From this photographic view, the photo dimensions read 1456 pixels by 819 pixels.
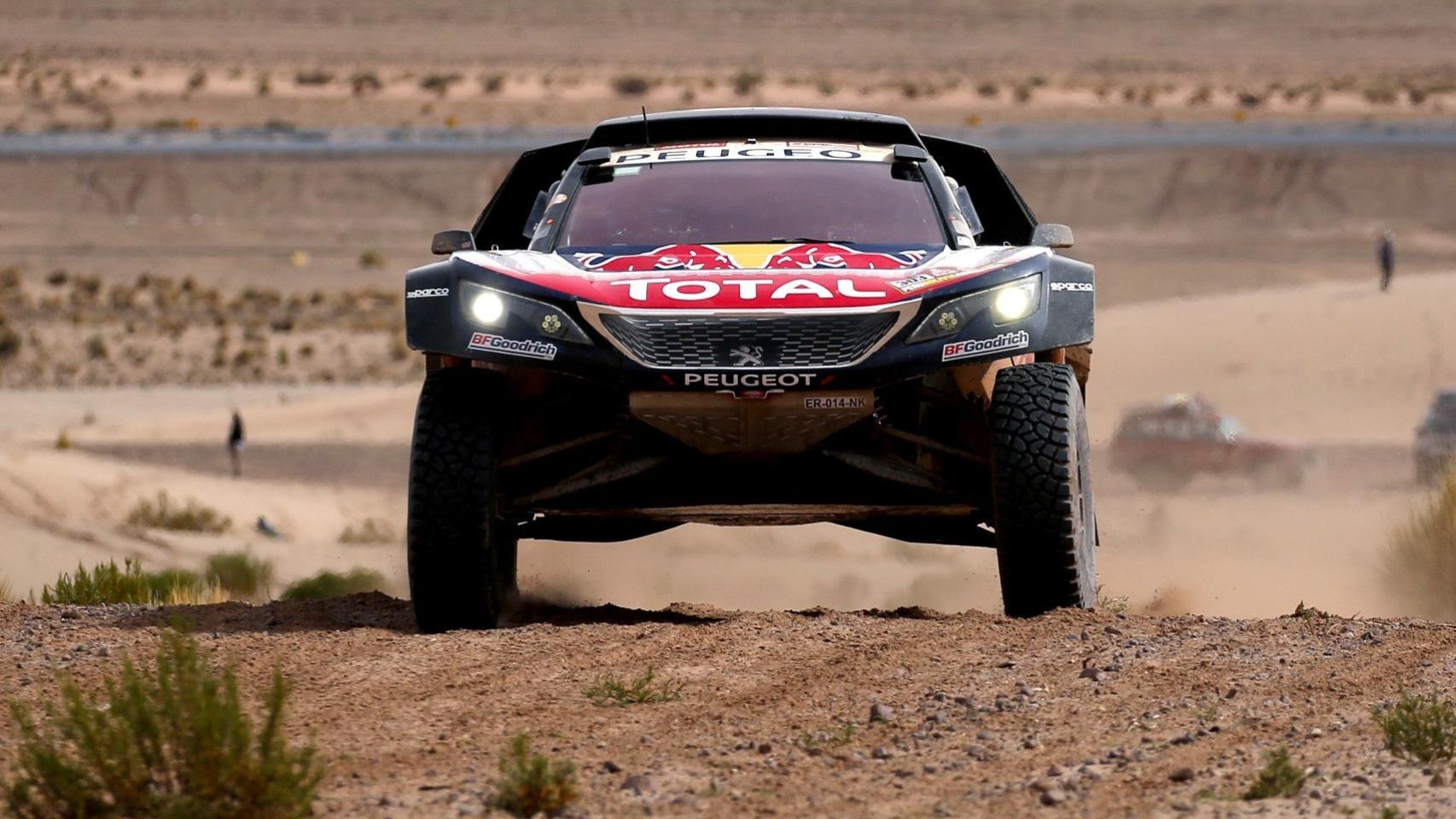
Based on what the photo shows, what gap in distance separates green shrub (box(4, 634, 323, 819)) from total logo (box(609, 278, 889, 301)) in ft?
9.99

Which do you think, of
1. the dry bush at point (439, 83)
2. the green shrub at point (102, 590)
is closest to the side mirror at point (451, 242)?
the green shrub at point (102, 590)

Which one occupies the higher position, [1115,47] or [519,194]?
[1115,47]

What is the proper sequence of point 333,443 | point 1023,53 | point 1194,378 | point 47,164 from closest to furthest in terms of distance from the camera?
point 333,443, point 1194,378, point 47,164, point 1023,53

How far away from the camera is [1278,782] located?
16.8ft

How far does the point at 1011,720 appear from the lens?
611cm

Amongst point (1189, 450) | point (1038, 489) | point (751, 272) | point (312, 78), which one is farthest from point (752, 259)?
point (312, 78)

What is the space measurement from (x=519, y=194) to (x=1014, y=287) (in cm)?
311

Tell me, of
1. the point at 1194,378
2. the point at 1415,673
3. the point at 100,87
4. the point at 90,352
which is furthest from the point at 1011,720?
the point at 100,87

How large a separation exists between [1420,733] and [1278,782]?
1.99 ft

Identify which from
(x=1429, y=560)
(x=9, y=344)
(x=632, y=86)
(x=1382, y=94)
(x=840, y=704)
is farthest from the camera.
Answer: (x=632, y=86)

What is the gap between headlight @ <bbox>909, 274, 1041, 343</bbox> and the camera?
7629 mm

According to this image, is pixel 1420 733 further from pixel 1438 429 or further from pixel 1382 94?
pixel 1382 94

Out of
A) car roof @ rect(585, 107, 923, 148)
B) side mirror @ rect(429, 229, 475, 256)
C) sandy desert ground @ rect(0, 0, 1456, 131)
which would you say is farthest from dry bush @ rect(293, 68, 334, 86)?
side mirror @ rect(429, 229, 475, 256)

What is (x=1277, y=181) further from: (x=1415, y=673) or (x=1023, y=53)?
(x=1415, y=673)
